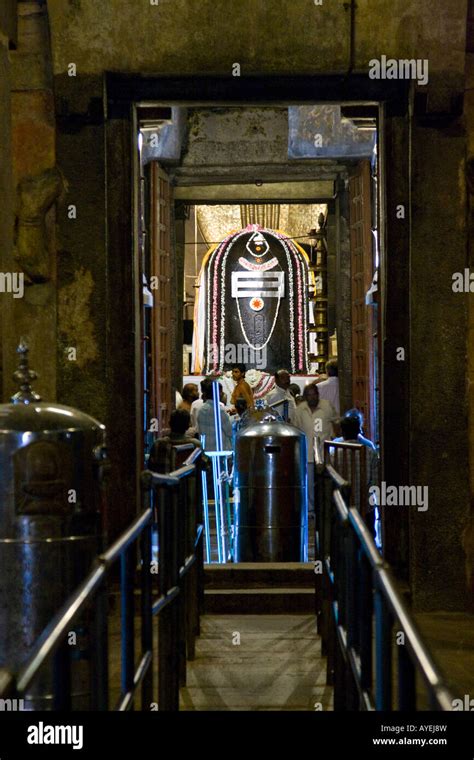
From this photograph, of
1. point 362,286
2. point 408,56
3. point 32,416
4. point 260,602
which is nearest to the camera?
point 32,416

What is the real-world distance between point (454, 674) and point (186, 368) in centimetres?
1760

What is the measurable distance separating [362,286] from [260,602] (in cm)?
624

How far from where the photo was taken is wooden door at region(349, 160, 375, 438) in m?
13.4

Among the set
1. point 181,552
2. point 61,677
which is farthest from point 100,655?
point 181,552

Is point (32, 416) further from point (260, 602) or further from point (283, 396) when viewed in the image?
point (283, 396)

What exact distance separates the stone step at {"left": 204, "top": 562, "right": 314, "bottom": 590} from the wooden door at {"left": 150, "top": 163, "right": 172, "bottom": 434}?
201 inches

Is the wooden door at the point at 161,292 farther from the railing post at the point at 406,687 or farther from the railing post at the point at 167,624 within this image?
the railing post at the point at 406,687

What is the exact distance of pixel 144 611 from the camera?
15.0 feet

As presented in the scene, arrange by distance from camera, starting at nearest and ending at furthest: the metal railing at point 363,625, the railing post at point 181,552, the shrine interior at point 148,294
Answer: the metal railing at point 363,625 < the railing post at point 181,552 < the shrine interior at point 148,294

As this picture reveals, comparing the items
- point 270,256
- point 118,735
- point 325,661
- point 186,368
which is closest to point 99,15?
point 325,661

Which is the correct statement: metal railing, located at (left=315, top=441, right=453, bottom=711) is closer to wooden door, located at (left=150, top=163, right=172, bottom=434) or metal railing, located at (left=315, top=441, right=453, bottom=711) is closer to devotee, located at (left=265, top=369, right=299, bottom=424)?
wooden door, located at (left=150, top=163, right=172, bottom=434)

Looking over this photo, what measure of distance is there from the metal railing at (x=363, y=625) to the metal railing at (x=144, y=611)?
31.3 inches

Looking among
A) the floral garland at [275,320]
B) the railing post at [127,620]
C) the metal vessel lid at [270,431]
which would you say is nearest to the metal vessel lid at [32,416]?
the railing post at [127,620]

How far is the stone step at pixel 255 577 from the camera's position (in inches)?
344
